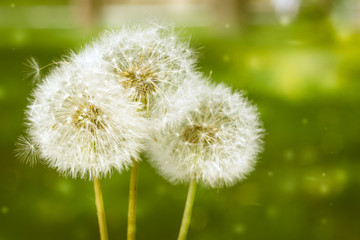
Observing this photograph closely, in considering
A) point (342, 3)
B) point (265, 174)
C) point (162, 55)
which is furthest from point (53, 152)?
point (342, 3)

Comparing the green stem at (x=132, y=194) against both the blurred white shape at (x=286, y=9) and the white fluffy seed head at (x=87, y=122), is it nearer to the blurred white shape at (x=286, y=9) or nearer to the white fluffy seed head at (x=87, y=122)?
the white fluffy seed head at (x=87, y=122)

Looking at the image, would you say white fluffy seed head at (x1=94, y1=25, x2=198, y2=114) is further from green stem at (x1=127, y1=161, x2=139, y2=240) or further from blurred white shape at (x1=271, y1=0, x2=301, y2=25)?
blurred white shape at (x1=271, y1=0, x2=301, y2=25)

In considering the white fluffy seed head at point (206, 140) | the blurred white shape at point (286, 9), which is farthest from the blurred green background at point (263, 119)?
the white fluffy seed head at point (206, 140)

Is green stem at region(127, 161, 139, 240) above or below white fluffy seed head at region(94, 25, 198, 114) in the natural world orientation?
below

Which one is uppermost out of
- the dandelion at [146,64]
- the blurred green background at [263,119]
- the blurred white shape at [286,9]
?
the dandelion at [146,64]

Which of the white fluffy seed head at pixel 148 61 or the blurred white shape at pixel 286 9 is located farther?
the blurred white shape at pixel 286 9

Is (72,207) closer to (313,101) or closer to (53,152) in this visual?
(53,152)

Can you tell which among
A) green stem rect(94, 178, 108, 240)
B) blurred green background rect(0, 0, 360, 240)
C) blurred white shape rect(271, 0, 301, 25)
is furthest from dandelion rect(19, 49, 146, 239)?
blurred white shape rect(271, 0, 301, 25)
